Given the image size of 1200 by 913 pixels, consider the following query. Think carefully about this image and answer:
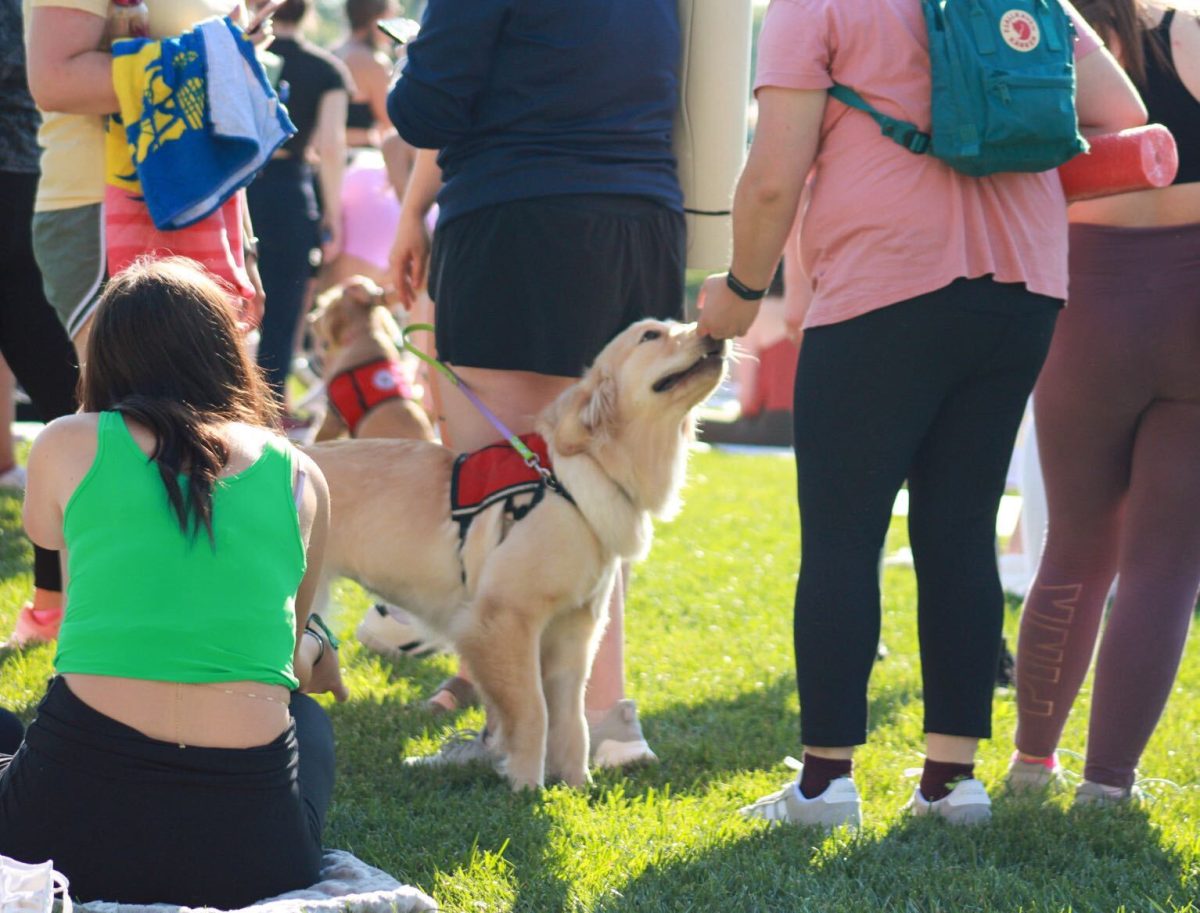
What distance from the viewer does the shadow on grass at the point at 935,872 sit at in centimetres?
285

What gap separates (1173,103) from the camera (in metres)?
3.66

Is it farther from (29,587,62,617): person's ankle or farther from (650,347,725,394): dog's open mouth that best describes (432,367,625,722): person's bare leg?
(29,587,62,617): person's ankle

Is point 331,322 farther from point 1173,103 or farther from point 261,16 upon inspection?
point 1173,103

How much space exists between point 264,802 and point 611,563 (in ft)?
4.86

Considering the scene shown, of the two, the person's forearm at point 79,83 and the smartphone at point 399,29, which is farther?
the smartphone at point 399,29

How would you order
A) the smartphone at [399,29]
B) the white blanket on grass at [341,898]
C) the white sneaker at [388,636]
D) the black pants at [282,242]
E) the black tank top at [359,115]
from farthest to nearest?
the black tank top at [359,115] < the black pants at [282,242] < the white sneaker at [388,636] < the smartphone at [399,29] < the white blanket on grass at [341,898]

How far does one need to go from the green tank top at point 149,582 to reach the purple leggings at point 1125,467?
217 centimetres

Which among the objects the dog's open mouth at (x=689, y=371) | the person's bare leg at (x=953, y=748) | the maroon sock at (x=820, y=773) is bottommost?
the maroon sock at (x=820, y=773)

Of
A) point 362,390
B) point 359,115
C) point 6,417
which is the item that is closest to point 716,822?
point 362,390

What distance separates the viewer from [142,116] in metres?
3.58

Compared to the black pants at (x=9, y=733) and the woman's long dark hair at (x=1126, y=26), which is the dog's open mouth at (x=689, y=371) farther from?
the black pants at (x=9, y=733)

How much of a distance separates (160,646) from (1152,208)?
2604 mm

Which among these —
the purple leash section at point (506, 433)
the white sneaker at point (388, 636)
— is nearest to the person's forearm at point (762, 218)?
the purple leash section at point (506, 433)

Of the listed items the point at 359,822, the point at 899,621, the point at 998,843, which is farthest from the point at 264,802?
the point at 899,621
